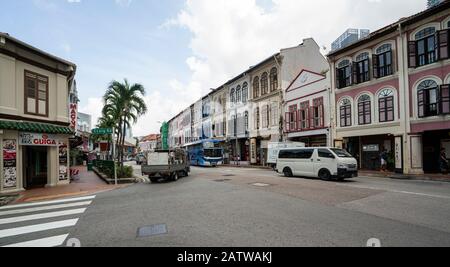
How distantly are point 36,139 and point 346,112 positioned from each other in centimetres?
2289

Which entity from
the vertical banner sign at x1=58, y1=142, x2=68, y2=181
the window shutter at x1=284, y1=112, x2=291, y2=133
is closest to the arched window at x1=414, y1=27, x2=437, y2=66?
the window shutter at x1=284, y1=112, x2=291, y2=133

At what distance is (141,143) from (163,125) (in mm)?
43634

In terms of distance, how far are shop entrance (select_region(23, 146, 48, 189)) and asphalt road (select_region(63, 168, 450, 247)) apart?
328 inches

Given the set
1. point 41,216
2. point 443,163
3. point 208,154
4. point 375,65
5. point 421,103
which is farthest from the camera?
point 208,154

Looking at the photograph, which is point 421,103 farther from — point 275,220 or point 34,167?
point 34,167

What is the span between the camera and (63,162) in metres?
15.0

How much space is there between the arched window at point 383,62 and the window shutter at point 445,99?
3.89m

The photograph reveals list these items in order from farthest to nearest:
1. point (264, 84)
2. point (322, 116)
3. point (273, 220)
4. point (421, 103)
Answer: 1. point (264, 84)
2. point (322, 116)
3. point (421, 103)
4. point (273, 220)

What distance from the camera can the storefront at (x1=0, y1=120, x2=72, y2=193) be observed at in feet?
39.3

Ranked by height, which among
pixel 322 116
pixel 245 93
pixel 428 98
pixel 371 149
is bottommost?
pixel 371 149

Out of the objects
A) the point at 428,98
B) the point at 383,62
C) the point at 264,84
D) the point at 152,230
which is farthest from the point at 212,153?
the point at 152,230

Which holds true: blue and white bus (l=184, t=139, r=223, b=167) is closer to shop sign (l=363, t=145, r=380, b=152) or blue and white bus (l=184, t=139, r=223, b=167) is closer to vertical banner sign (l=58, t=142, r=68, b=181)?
shop sign (l=363, t=145, r=380, b=152)

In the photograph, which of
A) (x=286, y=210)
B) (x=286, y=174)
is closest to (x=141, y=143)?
(x=286, y=174)
